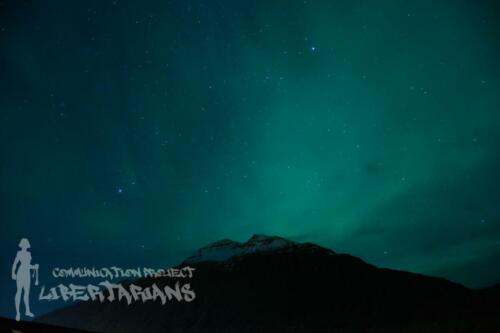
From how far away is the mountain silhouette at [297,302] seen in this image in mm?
78562

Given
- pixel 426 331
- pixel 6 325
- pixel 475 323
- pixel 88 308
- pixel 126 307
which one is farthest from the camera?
pixel 88 308

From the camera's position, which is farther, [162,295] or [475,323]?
[162,295]

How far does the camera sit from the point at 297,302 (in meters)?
113

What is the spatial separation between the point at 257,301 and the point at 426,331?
7280 cm

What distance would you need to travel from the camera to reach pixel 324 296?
11475 cm

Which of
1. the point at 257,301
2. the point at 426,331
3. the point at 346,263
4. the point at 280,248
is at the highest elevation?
the point at 280,248

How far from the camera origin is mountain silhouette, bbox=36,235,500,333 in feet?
258

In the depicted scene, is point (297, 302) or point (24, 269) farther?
point (297, 302)

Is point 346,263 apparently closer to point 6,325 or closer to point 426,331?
point 426,331

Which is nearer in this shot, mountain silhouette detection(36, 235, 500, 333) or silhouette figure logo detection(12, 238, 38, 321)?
silhouette figure logo detection(12, 238, 38, 321)

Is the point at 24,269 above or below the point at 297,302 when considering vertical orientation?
above

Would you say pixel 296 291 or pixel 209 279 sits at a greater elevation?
pixel 209 279

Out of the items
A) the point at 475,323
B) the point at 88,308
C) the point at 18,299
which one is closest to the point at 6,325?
the point at 18,299

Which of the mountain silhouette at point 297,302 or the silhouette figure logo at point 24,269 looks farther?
the mountain silhouette at point 297,302
